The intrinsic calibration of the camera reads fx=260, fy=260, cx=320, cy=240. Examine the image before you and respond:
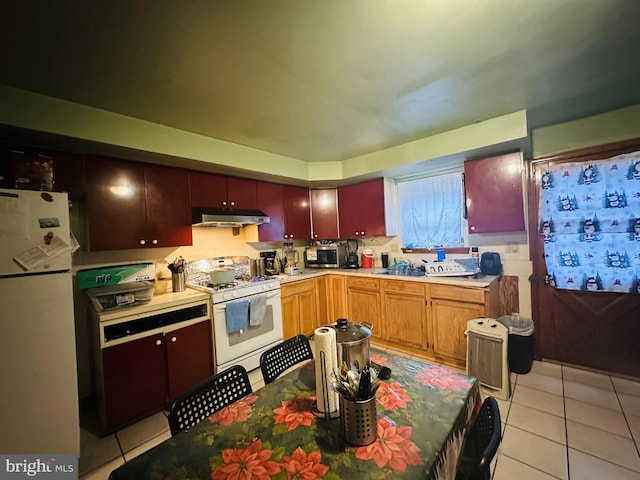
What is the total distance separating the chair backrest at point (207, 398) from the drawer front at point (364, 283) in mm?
2142

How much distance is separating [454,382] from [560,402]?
1647mm

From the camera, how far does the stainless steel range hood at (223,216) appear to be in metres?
2.60

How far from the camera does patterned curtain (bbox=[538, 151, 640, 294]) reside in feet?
7.30

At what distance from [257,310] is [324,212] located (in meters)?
1.81

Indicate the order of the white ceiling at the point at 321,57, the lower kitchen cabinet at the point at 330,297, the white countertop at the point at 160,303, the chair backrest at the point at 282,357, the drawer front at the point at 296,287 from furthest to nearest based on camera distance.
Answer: the lower kitchen cabinet at the point at 330,297, the drawer front at the point at 296,287, the white countertop at the point at 160,303, the chair backrest at the point at 282,357, the white ceiling at the point at 321,57

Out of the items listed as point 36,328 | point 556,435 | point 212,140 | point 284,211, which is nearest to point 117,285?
point 36,328

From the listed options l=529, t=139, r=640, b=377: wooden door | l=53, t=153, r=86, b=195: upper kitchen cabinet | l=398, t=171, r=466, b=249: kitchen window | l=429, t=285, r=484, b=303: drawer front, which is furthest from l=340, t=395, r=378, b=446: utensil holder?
l=398, t=171, r=466, b=249: kitchen window

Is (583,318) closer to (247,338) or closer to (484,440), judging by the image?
(484,440)

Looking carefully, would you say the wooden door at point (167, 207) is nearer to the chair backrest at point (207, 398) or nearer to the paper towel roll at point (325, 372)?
the chair backrest at point (207, 398)

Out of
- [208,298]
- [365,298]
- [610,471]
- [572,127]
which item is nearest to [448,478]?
[610,471]

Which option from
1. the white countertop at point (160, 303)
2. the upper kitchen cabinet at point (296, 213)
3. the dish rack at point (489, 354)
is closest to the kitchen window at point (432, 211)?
the dish rack at point (489, 354)

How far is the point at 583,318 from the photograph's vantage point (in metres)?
2.47

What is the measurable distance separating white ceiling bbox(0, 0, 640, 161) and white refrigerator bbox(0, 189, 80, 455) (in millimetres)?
821

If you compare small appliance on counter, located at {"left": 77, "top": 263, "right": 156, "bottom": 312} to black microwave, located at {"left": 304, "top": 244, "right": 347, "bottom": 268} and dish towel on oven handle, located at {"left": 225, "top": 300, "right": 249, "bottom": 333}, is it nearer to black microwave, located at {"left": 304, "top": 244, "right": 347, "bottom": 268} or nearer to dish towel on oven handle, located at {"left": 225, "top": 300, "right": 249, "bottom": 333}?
dish towel on oven handle, located at {"left": 225, "top": 300, "right": 249, "bottom": 333}
